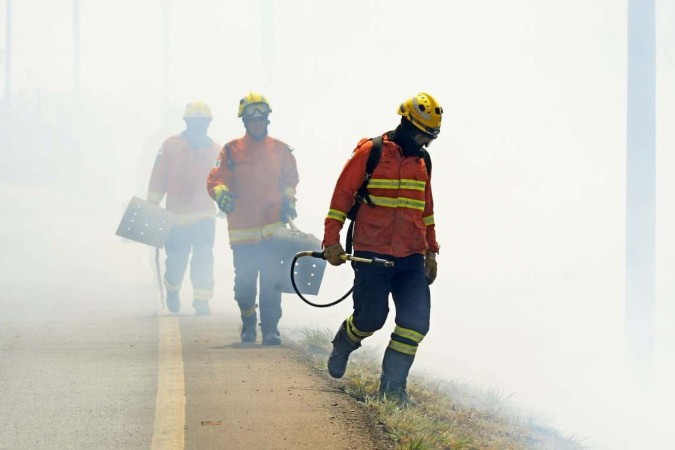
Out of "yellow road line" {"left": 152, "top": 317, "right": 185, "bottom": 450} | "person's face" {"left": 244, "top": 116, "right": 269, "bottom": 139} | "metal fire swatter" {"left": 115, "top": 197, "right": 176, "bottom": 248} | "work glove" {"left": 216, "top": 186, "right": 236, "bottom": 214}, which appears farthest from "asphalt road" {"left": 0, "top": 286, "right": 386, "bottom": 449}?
"metal fire swatter" {"left": 115, "top": 197, "right": 176, "bottom": 248}

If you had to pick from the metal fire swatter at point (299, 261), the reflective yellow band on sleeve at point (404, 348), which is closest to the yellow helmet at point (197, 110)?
the metal fire swatter at point (299, 261)

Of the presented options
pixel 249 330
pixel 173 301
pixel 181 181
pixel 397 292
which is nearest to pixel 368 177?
pixel 397 292

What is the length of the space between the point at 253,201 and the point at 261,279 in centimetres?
69

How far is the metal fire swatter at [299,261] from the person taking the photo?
30.8ft

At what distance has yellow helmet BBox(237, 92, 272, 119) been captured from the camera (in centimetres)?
959

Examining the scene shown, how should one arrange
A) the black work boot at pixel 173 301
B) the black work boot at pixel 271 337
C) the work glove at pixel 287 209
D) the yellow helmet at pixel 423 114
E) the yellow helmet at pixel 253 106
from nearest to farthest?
the yellow helmet at pixel 423 114
the black work boot at pixel 271 337
the yellow helmet at pixel 253 106
the work glove at pixel 287 209
the black work boot at pixel 173 301

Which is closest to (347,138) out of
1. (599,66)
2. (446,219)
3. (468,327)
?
(446,219)

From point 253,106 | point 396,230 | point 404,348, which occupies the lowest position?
point 404,348

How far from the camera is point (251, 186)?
31.8ft

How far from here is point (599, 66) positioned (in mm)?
30203

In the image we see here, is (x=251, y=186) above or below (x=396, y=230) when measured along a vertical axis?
above

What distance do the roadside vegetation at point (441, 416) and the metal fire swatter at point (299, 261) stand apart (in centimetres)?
48

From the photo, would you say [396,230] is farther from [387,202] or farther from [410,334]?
[410,334]

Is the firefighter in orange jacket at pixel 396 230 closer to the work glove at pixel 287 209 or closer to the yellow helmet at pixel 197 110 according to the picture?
the work glove at pixel 287 209
